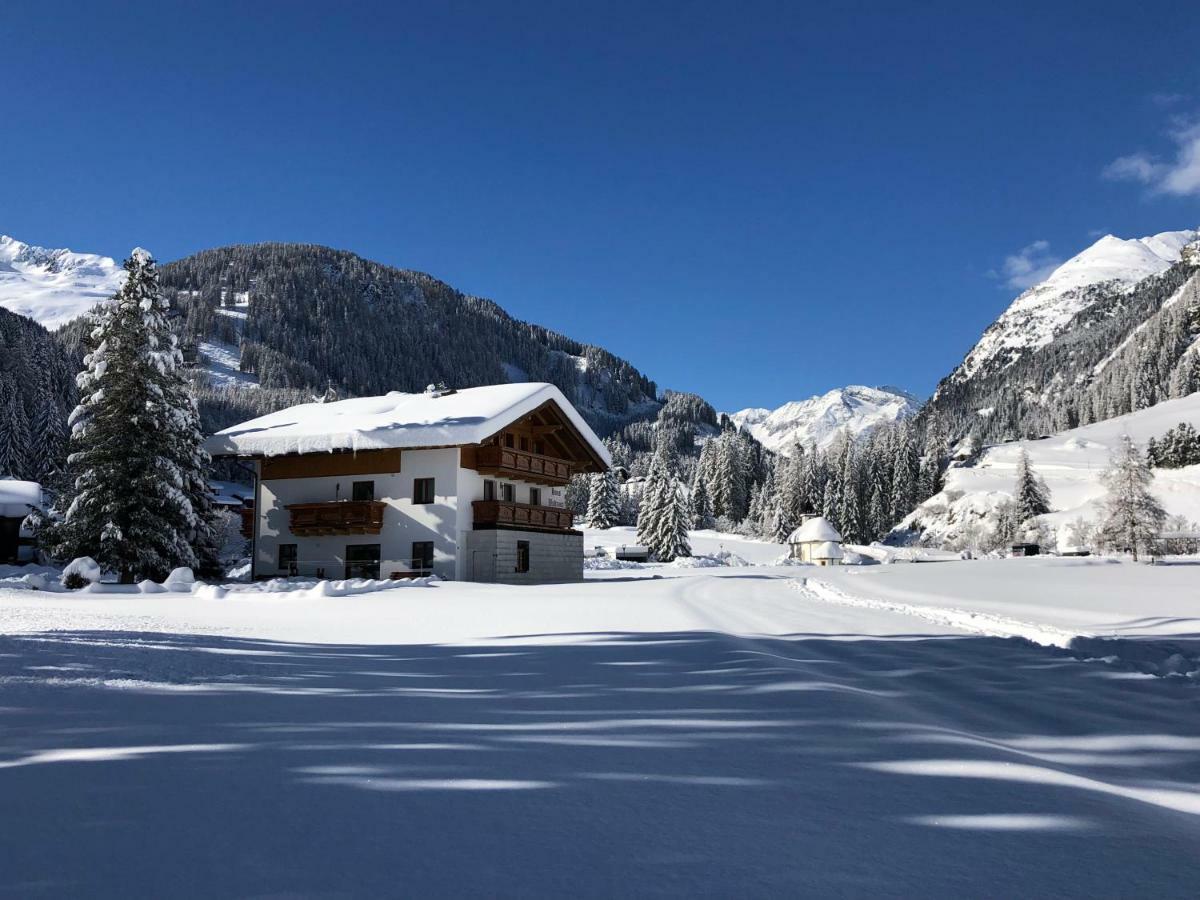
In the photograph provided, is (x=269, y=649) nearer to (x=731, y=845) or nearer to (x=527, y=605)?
(x=731, y=845)

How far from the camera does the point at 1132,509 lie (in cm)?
5119

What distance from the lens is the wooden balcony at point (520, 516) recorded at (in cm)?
3145

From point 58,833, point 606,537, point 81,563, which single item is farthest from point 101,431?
point 606,537

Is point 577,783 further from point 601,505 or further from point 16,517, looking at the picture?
point 601,505

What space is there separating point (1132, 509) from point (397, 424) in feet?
154

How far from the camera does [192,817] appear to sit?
9.45ft

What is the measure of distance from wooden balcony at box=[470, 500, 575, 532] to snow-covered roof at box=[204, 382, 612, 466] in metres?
3.23

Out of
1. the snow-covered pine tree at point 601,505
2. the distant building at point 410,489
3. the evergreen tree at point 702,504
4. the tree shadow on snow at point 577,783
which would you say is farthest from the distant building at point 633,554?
the tree shadow on snow at point 577,783

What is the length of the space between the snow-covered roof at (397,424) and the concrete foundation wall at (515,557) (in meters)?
4.39

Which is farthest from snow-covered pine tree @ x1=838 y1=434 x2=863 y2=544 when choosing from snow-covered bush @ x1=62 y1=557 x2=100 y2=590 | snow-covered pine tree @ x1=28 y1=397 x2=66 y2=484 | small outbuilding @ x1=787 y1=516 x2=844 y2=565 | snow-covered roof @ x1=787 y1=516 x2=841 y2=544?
snow-covered bush @ x1=62 y1=557 x2=100 y2=590

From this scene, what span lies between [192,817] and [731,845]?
194 centimetres

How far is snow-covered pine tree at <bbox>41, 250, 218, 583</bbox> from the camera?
2567cm

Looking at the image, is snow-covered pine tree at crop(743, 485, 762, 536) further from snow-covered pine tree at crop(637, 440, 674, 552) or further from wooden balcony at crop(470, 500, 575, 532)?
Answer: wooden balcony at crop(470, 500, 575, 532)

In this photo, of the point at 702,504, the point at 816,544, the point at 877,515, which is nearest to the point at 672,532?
the point at 816,544
